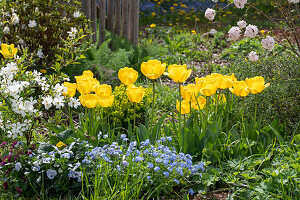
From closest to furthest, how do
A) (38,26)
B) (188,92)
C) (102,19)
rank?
(188,92), (38,26), (102,19)

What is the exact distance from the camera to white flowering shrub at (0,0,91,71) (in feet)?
13.8

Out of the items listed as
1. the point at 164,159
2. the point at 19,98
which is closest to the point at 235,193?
the point at 164,159

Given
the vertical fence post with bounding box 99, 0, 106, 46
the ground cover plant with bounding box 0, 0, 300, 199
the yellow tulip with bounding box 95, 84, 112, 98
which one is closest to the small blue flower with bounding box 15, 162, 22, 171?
the ground cover plant with bounding box 0, 0, 300, 199

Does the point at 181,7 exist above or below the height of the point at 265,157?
above

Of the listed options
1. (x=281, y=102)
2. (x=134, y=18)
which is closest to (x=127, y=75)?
(x=281, y=102)

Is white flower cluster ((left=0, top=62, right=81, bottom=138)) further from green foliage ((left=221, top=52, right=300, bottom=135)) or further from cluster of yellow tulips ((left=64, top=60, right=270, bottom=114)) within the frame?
green foliage ((left=221, top=52, right=300, bottom=135))

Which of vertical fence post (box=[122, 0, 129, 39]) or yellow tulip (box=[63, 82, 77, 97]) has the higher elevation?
vertical fence post (box=[122, 0, 129, 39])

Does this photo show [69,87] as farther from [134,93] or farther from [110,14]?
[110,14]

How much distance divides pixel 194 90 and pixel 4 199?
58.9 inches

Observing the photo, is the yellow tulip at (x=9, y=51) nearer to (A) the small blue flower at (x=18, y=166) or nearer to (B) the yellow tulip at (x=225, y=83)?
(A) the small blue flower at (x=18, y=166)

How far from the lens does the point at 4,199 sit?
2471 mm

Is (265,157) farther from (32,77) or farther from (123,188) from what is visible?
(32,77)

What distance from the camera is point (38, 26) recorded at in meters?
4.36

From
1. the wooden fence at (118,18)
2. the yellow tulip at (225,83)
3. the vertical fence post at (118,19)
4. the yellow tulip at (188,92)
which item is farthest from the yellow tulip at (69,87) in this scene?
the vertical fence post at (118,19)
